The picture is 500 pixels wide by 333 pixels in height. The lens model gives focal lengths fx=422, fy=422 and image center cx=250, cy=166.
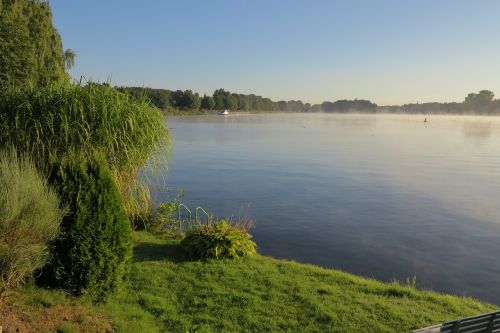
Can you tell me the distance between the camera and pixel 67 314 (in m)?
5.76

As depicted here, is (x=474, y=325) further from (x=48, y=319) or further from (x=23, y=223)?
(x=23, y=223)

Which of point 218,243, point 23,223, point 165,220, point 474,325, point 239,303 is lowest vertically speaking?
point 165,220

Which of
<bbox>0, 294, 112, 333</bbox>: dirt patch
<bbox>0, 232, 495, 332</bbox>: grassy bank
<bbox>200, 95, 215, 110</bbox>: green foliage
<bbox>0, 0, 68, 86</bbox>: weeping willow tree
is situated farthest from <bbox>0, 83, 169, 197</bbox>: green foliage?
<bbox>200, 95, 215, 110</bbox>: green foliage

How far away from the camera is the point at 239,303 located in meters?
7.18

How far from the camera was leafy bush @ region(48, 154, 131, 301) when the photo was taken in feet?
19.8

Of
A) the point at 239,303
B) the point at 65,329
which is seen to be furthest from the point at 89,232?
the point at 239,303

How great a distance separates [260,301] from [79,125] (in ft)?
18.0

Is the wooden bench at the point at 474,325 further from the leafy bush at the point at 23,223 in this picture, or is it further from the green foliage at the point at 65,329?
the leafy bush at the point at 23,223

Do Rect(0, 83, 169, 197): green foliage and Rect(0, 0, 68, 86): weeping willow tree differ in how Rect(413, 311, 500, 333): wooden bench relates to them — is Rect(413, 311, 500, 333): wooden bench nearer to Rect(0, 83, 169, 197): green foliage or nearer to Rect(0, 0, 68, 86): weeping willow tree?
Rect(0, 83, 169, 197): green foliage

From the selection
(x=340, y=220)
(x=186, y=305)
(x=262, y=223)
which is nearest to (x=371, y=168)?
(x=340, y=220)

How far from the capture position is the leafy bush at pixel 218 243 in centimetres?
941

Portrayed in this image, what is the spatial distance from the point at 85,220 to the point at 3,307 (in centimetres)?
146

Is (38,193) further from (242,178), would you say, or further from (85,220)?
(242,178)

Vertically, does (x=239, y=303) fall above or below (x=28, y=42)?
below
